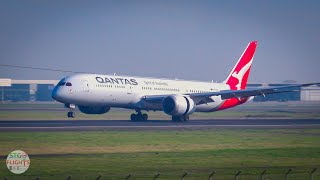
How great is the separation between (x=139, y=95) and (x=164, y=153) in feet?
118

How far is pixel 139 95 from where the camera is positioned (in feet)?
254

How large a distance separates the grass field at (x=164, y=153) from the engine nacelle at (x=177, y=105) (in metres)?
15.8

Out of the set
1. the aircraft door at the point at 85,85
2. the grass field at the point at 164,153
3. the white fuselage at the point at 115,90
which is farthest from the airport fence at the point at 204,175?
the white fuselage at the point at 115,90

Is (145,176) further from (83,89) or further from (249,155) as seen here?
(83,89)

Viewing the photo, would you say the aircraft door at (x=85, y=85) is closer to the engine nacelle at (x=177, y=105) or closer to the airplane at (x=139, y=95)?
the airplane at (x=139, y=95)

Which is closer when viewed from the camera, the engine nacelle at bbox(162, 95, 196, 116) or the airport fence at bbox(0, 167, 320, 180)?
the airport fence at bbox(0, 167, 320, 180)

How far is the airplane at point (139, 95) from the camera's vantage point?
73.2 m

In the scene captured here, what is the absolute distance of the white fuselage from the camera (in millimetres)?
72875

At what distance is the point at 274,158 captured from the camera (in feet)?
132

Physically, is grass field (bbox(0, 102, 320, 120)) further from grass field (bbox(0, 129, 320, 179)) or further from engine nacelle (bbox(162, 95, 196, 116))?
grass field (bbox(0, 129, 320, 179))

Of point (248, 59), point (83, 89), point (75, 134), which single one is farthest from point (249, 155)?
point (248, 59)

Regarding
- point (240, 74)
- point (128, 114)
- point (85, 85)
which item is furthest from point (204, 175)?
point (128, 114)

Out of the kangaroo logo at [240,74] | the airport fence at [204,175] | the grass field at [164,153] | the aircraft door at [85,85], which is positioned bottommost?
the airport fence at [204,175]

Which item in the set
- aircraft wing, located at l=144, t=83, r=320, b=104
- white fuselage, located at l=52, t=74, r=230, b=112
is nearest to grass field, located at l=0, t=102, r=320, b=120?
white fuselage, located at l=52, t=74, r=230, b=112
